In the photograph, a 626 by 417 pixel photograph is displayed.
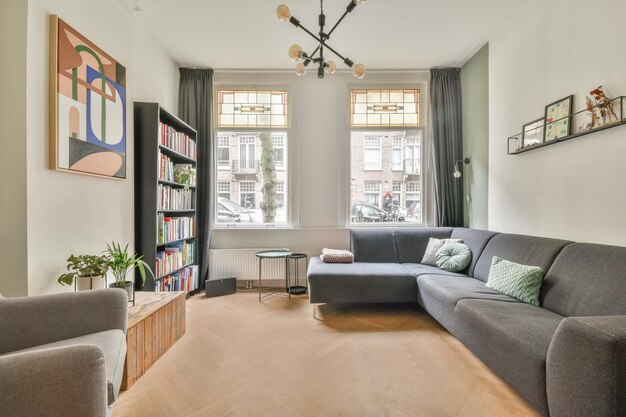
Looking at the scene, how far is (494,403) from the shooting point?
166 centimetres

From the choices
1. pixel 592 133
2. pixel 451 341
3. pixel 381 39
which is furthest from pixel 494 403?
pixel 381 39

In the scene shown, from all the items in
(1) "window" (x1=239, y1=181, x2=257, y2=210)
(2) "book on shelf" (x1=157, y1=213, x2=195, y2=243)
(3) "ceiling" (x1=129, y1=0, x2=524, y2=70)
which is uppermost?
(3) "ceiling" (x1=129, y1=0, x2=524, y2=70)

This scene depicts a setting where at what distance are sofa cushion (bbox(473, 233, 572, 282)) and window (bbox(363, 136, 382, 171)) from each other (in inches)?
71.9

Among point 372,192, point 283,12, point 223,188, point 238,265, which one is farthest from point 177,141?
point 372,192

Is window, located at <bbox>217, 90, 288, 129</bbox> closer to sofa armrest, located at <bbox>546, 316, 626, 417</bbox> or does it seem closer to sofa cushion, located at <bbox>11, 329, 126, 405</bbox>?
sofa cushion, located at <bbox>11, 329, 126, 405</bbox>

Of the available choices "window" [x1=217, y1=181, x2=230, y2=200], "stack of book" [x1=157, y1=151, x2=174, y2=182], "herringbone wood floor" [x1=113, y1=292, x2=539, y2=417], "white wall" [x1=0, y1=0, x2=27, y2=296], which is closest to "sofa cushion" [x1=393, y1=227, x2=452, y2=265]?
"herringbone wood floor" [x1=113, y1=292, x2=539, y2=417]

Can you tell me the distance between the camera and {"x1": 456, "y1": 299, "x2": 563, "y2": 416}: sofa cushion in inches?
56.7

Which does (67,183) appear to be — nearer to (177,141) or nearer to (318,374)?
(177,141)

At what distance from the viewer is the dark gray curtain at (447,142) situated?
3.92m

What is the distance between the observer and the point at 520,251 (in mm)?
2438

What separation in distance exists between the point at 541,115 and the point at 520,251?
124 centimetres

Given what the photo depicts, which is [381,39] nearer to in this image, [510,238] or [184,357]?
[510,238]

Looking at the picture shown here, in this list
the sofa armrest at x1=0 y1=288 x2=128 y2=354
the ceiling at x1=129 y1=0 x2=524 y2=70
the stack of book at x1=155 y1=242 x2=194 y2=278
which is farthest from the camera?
the stack of book at x1=155 y1=242 x2=194 y2=278

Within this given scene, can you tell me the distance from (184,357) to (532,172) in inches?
135
